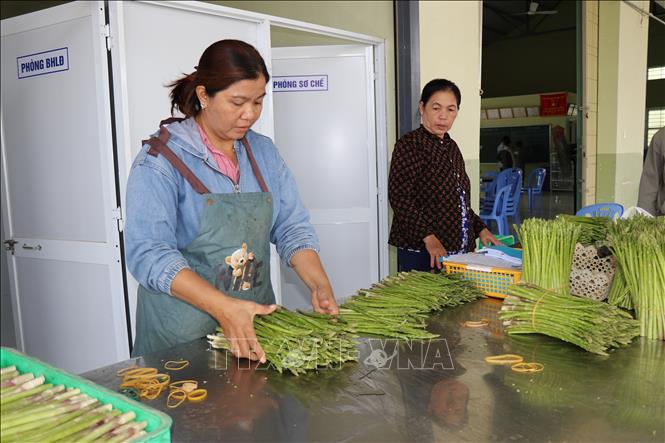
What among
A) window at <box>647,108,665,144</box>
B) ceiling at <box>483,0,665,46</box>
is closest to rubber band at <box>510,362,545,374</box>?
window at <box>647,108,665,144</box>

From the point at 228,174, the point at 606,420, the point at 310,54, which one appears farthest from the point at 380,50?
the point at 606,420

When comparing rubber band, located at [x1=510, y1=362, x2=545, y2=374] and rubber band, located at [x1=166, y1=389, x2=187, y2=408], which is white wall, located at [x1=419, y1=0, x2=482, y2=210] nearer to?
rubber band, located at [x1=510, y1=362, x2=545, y2=374]

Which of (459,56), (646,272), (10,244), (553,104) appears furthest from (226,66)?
(553,104)

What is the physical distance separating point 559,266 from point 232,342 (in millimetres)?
1249

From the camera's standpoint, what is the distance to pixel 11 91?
3621 mm

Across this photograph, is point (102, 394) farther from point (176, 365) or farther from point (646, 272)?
point (646, 272)

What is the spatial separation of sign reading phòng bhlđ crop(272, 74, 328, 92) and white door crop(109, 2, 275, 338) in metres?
0.99

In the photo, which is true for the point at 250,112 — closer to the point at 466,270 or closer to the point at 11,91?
the point at 466,270

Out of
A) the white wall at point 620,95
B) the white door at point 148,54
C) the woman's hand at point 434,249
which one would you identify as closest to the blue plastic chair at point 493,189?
the white wall at point 620,95

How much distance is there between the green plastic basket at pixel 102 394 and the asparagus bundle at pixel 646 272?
158 cm

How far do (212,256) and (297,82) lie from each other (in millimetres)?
2955

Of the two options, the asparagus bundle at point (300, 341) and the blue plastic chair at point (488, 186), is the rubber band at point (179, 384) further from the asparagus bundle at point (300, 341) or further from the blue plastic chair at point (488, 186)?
the blue plastic chair at point (488, 186)

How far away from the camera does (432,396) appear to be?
1.46 meters

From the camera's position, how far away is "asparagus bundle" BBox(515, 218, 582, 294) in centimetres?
211
